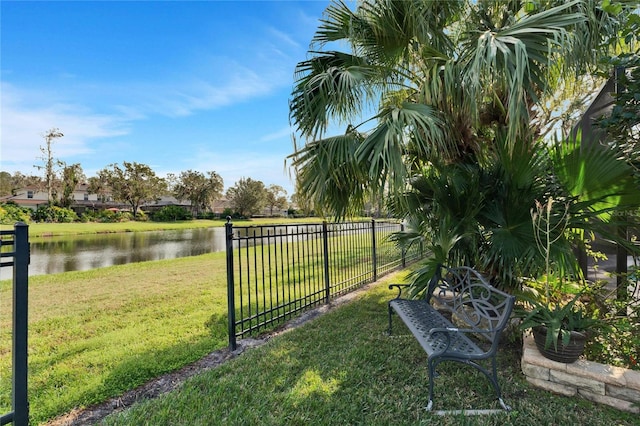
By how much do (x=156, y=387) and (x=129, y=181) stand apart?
172 ft

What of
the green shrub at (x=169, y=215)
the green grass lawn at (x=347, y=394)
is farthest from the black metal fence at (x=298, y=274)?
the green shrub at (x=169, y=215)

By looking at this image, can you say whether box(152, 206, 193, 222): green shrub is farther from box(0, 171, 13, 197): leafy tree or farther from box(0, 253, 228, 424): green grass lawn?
box(0, 253, 228, 424): green grass lawn

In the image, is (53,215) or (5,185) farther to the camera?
(5,185)

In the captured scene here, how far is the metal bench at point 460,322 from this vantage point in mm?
2082

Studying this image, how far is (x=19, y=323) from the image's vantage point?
166 cm

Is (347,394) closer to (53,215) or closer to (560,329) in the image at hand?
(560,329)

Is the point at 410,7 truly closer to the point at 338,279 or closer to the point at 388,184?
the point at 388,184

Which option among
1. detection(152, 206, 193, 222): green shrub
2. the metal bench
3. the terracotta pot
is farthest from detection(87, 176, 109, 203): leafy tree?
the terracotta pot

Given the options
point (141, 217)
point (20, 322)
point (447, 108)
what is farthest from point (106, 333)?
point (141, 217)

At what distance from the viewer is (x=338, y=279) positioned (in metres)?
5.94

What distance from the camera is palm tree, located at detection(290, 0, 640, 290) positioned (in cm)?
265

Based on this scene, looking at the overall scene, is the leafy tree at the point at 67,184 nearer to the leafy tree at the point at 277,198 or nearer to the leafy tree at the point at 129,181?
the leafy tree at the point at 129,181

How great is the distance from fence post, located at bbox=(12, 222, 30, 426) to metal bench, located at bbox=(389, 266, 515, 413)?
2502 mm

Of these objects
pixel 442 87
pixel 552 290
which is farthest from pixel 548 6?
pixel 552 290
